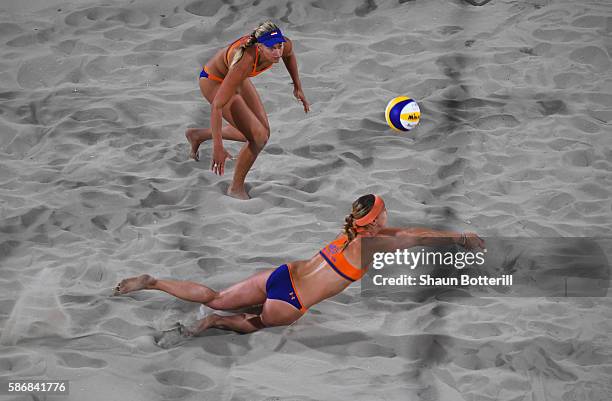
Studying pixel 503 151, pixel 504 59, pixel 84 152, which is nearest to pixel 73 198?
pixel 84 152

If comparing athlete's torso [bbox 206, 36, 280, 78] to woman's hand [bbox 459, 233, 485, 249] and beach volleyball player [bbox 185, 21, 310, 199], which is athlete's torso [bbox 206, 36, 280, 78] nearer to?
beach volleyball player [bbox 185, 21, 310, 199]

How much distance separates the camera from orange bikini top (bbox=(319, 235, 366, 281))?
16.7ft

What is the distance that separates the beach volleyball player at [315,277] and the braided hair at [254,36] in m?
1.41

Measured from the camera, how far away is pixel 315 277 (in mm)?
5141

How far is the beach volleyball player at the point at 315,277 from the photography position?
504cm

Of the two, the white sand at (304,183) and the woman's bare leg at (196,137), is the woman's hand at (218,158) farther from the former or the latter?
the woman's bare leg at (196,137)

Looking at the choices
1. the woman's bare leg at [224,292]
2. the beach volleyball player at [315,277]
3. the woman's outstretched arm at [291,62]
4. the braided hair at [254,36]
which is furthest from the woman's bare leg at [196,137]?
the beach volleyball player at [315,277]

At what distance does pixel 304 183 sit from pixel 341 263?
1662mm

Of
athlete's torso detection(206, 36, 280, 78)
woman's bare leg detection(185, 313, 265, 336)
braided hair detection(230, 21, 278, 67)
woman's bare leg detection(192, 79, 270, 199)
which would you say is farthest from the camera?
woman's bare leg detection(192, 79, 270, 199)

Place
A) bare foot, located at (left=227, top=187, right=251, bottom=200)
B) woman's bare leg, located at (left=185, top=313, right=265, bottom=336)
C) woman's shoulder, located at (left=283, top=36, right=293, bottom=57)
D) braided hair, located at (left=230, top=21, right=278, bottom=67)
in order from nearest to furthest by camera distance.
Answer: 1. woman's bare leg, located at (left=185, top=313, right=265, bottom=336)
2. braided hair, located at (left=230, top=21, right=278, bottom=67)
3. woman's shoulder, located at (left=283, top=36, right=293, bottom=57)
4. bare foot, located at (left=227, top=187, right=251, bottom=200)

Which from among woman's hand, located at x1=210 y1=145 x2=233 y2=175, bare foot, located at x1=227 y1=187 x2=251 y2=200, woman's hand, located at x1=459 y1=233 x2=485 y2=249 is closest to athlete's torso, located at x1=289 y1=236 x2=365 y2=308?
woman's hand, located at x1=459 y1=233 x2=485 y2=249

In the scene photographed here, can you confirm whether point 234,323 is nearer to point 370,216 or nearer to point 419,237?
point 370,216

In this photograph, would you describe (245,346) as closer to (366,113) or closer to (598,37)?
(366,113)

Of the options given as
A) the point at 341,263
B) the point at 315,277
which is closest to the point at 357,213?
the point at 341,263
